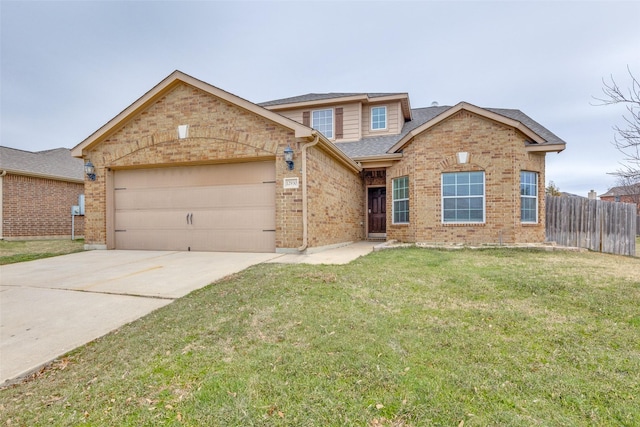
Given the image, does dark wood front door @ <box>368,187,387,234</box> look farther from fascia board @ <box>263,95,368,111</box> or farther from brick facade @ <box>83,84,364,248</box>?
fascia board @ <box>263,95,368,111</box>

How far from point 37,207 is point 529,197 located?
1962 centimetres

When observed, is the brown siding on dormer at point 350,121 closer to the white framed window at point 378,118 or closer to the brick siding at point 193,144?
the white framed window at point 378,118

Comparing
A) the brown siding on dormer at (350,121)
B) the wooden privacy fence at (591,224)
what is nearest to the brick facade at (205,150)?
the brown siding on dormer at (350,121)

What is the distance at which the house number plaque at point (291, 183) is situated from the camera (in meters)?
7.86

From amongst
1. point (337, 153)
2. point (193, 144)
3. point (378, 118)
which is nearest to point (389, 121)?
point (378, 118)

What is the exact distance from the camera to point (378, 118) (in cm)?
1348

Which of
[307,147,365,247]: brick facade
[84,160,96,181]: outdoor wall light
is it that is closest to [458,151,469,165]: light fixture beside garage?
[307,147,365,247]: brick facade

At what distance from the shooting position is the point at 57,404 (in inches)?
86.2

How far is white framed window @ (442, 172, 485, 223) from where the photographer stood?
31.3 ft

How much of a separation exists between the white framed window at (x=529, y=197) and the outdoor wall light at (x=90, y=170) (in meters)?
12.9

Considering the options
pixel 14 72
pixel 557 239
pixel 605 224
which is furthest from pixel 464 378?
pixel 14 72

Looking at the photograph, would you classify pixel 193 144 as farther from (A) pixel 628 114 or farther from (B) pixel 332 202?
(A) pixel 628 114

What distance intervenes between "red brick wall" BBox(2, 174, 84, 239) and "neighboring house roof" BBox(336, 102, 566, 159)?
44.3 ft

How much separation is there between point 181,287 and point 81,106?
71.7 ft
